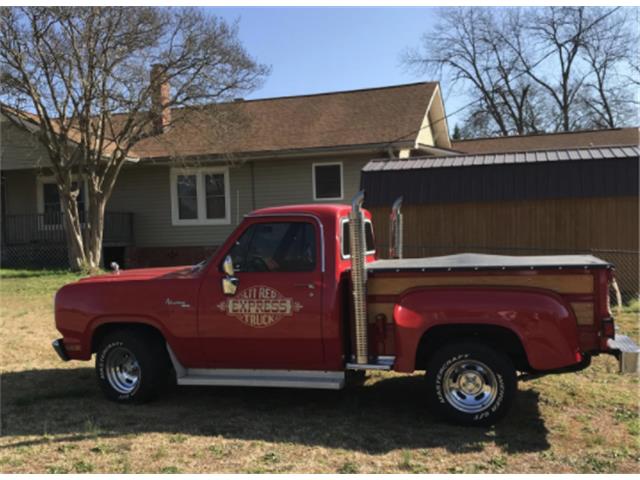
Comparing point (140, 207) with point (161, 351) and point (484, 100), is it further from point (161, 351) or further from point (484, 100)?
point (484, 100)

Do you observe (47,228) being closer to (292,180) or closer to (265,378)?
(292,180)

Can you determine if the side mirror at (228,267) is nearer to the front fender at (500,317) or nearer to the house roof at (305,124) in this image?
the front fender at (500,317)

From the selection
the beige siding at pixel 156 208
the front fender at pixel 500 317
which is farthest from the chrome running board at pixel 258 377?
the beige siding at pixel 156 208

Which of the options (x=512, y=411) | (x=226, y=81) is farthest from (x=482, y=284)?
(x=226, y=81)

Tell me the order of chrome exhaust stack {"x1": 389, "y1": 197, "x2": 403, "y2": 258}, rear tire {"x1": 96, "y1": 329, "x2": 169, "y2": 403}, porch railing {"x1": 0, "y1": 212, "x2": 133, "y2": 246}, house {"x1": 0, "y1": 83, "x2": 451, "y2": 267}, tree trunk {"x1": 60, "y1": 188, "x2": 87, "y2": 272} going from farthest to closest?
1. porch railing {"x1": 0, "y1": 212, "x2": 133, "y2": 246}
2. house {"x1": 0, "y1": 83, "x2": 451, "y2": 267}
3. tree trunk {"x1": 60, "y1": 188, "x2": 87, "y2": 272}
4. chrome exhaust stack {"x1": 389, "y1": 197, "x2": 403, "y2": 258}
5. rear tire {"x1": 96, "y1": 329, "x2": 169, "y2": 403}

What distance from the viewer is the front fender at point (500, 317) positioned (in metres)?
4.61

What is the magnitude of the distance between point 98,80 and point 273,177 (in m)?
5.83

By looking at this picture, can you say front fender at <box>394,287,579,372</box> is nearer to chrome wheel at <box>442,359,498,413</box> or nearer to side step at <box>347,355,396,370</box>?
side step at <box>347,355,396,370</box>

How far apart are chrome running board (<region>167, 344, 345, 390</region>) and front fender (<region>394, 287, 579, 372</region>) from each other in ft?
2.16

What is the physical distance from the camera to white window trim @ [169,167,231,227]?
62.7ft

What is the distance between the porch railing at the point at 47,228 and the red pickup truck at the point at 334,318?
14.2m

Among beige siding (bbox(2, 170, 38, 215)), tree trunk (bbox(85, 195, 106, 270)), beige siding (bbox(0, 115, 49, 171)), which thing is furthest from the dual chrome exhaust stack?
beige siding (bbox(2, 170, 38, 215))

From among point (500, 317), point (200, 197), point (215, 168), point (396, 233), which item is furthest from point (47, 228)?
point (500, 317)

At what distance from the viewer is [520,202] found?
38.7 ft
